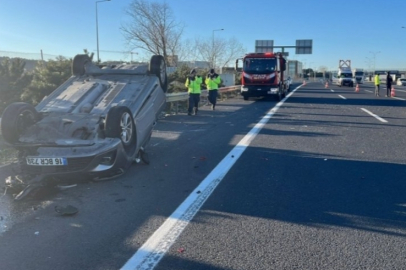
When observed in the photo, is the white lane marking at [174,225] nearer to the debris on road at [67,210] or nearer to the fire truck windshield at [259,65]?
the debris on road at [67,210]

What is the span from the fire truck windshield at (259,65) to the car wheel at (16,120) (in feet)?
65.8

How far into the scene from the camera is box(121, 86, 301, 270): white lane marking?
3842mm

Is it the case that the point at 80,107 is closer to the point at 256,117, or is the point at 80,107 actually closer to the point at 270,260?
the point at 270,260

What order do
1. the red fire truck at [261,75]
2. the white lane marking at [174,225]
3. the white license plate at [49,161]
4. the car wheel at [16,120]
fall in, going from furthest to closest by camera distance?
1. the red fire truck at [261,75]
2. the car wheel at [16,120]
3. the white license plate at [49,161]
4. the white lane marking at [174,225]

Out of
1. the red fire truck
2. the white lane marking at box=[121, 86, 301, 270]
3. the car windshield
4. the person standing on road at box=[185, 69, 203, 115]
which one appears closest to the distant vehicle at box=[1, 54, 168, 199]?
the white lane marking at box=[121, 86, 301, 270]

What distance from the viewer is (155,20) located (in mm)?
39312

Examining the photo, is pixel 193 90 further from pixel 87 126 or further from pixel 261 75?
pixel 87 126

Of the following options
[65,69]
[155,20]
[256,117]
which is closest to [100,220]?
[256,117]

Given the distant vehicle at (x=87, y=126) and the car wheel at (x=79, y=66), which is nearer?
the distant vehicle at (x=87, y=126)

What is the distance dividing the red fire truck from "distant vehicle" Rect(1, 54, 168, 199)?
17.3 metres

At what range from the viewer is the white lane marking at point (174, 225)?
3.84m

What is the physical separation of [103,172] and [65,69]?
18.2 m

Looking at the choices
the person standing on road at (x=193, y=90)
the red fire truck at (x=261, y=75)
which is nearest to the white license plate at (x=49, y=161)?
the person standing on road at (x=193, y=90)

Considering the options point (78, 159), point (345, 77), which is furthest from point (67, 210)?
point (345, 77)
